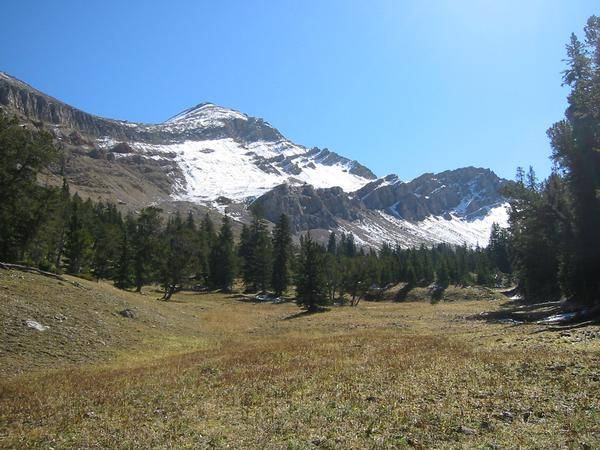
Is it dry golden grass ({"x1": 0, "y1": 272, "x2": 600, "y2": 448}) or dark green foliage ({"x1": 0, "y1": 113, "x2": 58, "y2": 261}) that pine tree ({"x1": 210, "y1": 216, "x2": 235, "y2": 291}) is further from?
dry golden grass ({"x1": 0, "y1": 272, "x2": 600, "y2": 448})

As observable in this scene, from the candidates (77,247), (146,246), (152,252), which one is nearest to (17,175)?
(146,246)

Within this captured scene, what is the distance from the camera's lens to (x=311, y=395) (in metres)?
15.3

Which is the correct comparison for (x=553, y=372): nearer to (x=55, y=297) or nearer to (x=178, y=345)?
(x=178, y=345)

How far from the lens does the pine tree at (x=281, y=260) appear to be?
94500mm

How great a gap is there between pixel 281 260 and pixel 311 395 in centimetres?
8063

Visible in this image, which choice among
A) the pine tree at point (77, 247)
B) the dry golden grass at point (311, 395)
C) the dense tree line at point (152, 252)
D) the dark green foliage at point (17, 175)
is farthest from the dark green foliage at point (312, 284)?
the dry golden grass at point (311, 395)

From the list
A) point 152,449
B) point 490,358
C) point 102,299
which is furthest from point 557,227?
point 152,449

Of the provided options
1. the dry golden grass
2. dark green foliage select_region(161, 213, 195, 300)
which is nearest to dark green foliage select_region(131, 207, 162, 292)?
dark green foliage select_region(161, 213, 195, 300)

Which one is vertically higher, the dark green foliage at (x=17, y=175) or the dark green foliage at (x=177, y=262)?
the dark green foliage at (x=17, y=175)

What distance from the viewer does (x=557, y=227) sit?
159ft

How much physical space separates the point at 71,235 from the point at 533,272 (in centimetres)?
7797

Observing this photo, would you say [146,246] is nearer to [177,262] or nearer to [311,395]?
[177,262]

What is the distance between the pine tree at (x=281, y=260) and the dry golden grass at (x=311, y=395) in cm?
6609

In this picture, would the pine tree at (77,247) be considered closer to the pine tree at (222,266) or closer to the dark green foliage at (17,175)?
the pine tree at (222,266)
